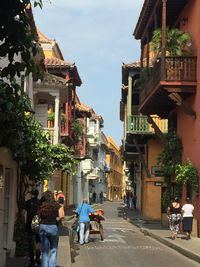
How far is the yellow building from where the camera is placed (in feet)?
361

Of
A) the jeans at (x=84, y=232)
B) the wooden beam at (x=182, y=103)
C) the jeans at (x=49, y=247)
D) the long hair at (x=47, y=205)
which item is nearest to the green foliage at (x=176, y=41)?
the wooden beam at (x=182, y=103)

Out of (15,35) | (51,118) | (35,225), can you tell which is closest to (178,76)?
(35,225)

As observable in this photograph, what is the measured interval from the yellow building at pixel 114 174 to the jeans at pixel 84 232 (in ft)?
276

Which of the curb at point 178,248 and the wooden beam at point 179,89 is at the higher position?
→ the wooden beam at point 179,89

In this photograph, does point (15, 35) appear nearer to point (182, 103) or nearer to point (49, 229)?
point (49, 229)

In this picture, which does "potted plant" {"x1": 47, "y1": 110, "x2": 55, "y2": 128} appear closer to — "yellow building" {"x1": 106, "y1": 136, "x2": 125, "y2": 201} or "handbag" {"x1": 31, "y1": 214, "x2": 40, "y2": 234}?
"handbag" {"x1": 31, "y1": 214, "x2": 40, "y2": 234}

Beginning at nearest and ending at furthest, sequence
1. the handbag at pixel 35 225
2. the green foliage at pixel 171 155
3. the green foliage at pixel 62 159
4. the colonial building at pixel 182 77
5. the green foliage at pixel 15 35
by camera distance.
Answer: the green foliage at pixel 15 35, the handbag at pixel 35 225, the green foliage at pixel 62 159, the colonial building at pixel 182 77, the green foliage at pixel 171 155

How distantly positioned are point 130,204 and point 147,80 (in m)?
29.9

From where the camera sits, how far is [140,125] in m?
34.8

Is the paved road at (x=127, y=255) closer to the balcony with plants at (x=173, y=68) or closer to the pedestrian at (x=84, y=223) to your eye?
the pedestrian at (x=84, y=223)

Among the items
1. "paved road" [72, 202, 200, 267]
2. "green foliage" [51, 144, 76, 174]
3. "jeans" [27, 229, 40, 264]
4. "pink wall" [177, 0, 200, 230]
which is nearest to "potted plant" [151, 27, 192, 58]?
"pink wall" [177, 0, 200, 230]

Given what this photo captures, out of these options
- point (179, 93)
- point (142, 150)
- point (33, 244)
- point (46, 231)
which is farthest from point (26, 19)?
point (142, 150)

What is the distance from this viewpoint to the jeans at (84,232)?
19.9 metres

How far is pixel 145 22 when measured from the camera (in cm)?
2778
